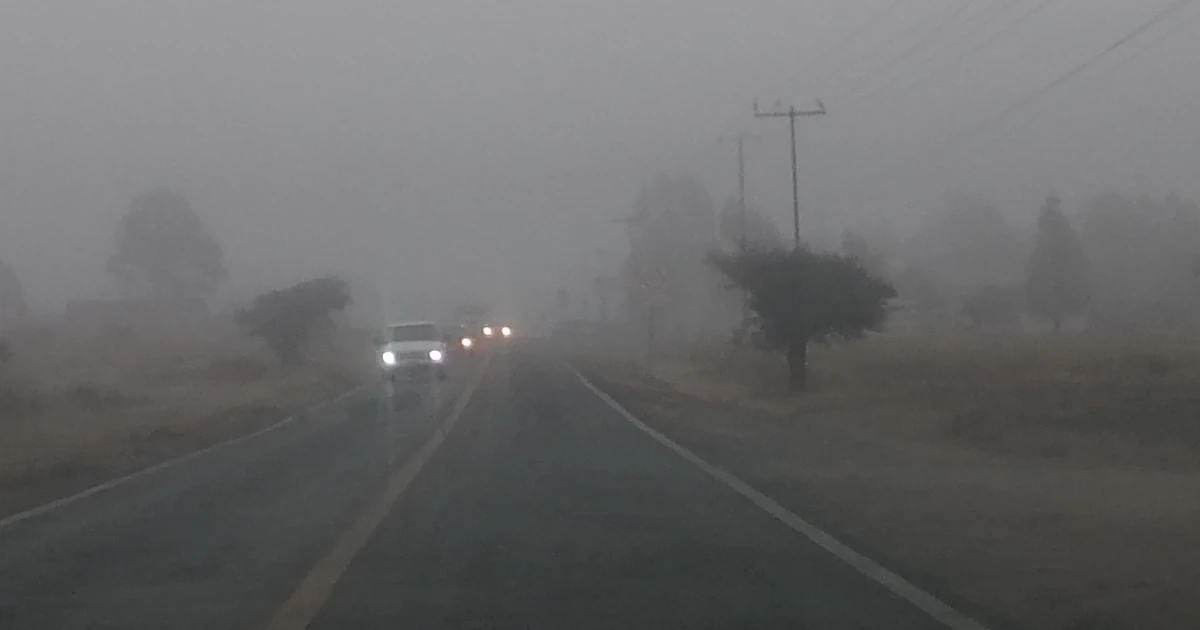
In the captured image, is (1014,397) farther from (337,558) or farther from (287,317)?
(287,317)

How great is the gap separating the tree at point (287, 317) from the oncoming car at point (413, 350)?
18.3 metres

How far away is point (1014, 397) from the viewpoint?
3216 centimetres

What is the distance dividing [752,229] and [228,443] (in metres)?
75.7

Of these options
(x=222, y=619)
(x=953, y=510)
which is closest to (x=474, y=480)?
(x=953, y=510)

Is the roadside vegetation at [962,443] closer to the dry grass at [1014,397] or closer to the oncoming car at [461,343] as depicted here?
the dry grass at [1014,397]

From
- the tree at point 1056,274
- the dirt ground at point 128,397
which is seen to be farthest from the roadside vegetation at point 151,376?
the tree at point 1056,274

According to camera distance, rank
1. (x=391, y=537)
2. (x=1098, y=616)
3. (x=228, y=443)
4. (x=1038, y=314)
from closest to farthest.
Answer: (x=1098, y=616)
(x=391, y=537)
(x=228, y=443)
(x=1038, y=314)

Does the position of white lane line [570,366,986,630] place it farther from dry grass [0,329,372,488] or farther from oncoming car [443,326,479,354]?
oncoming car [443,326,479,354]

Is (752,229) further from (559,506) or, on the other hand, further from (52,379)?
(559,506)

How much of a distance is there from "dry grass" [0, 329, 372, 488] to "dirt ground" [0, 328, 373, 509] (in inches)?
1.8

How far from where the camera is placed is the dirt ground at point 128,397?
26.9 metres

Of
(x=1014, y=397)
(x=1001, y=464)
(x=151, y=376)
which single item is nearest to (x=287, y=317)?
(x=151, y=376)

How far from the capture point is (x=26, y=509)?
1933 cm

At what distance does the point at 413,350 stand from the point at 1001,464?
1457 inches
